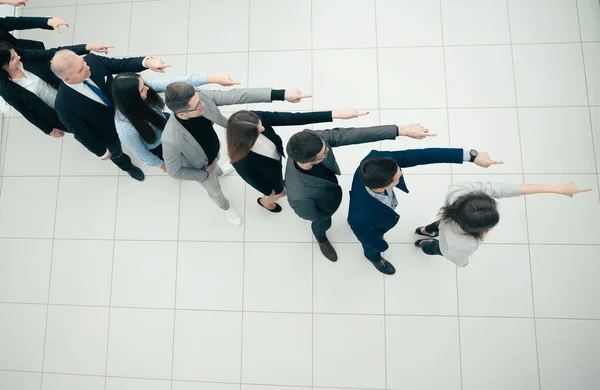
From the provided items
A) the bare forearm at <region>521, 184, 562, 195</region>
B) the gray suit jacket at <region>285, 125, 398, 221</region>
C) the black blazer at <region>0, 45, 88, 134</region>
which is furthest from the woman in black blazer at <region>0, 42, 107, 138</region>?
the bare forearm at <region>521, 184, 562, 195</region>

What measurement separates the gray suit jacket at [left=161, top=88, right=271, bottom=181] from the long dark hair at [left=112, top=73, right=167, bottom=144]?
0.17 metres

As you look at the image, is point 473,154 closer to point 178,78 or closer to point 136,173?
point 178,78

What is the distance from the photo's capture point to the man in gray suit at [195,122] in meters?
2.03

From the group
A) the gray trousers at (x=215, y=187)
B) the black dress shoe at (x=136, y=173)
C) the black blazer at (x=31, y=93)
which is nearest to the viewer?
the black blazer at (x=31, y=93)

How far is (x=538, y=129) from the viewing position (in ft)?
10.4

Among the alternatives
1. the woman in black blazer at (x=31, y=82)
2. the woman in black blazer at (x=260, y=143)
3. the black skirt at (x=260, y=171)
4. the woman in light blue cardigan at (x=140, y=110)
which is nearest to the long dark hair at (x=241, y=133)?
the woman in black blazer at (x=260, y=143)

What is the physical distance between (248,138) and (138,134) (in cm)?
83

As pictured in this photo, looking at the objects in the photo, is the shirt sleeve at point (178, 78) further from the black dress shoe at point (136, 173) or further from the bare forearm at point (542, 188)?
the bare forearm at point (542, 188)

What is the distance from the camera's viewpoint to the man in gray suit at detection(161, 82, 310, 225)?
2.03 m

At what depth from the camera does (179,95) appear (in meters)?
2.00

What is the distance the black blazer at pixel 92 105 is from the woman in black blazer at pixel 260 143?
0.99 m

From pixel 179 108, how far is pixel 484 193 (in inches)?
66.6

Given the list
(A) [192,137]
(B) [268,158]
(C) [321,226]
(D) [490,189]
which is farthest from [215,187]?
(D) [490,189]

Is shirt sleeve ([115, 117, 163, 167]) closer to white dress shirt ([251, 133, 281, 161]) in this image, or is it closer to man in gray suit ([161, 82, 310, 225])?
man in gray suit ([161, 82, 310, 225])
